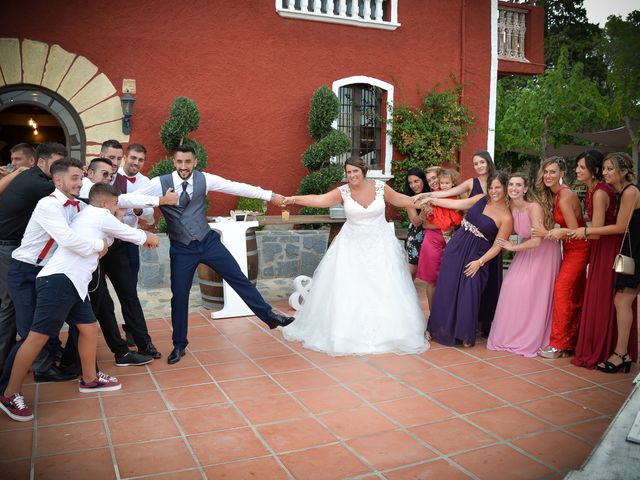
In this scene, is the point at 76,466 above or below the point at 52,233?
below

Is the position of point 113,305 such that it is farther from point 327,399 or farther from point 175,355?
point 327,399

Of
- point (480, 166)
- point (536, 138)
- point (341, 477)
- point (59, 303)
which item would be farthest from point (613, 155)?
point (536, 138)

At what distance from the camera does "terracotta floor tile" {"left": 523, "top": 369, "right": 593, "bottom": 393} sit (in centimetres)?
464

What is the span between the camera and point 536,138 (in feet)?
83.1

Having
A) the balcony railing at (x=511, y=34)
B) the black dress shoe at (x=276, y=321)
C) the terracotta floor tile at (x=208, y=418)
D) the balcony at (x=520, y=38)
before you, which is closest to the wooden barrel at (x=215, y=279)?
the black dress shoe at (x=276, y=321)

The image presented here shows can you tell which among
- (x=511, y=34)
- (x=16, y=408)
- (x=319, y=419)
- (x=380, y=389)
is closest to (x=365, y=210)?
(x=380, y=389)

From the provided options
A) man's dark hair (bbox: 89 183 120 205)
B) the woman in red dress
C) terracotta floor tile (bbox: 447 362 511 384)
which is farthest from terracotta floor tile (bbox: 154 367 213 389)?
the woman in red dress

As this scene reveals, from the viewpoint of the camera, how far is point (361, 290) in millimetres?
5609

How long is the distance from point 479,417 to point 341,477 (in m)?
1.26

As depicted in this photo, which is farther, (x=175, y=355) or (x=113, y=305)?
(x=175, y=355)

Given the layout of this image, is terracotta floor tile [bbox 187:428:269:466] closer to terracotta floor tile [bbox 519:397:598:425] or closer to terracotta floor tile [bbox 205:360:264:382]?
terracotta floor tile [bbox 205:360:264:382]

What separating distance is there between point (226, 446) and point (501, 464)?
63.7 inches

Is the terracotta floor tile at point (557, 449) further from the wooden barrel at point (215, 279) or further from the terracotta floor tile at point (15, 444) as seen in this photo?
the wooden barrel at point (215, 279)

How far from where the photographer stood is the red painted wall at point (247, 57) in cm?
885
